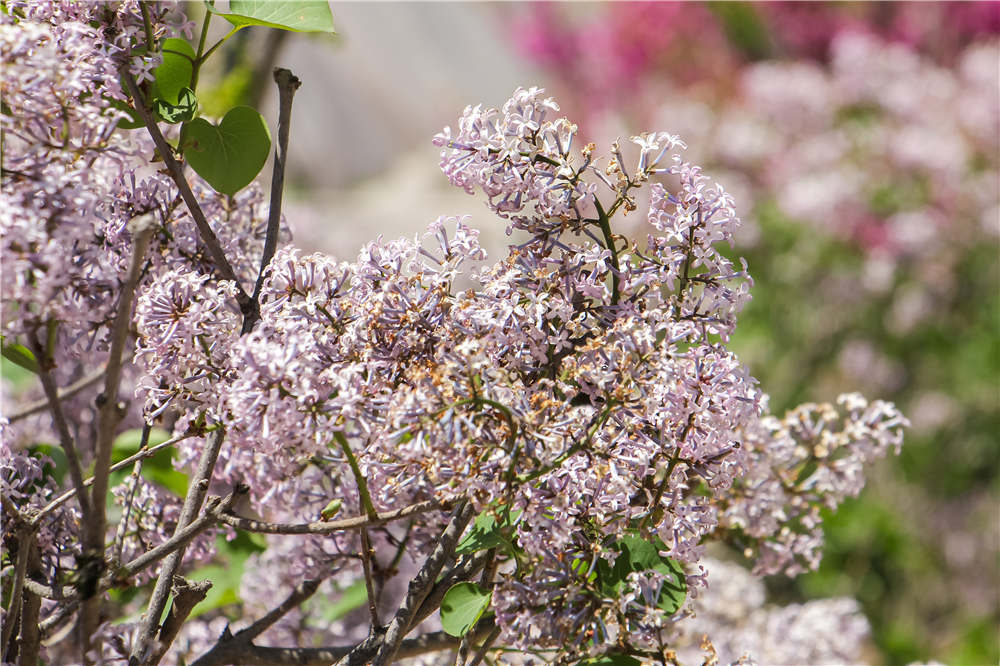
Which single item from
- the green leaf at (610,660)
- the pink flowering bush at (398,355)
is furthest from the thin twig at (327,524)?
the green leaf at (610,660)

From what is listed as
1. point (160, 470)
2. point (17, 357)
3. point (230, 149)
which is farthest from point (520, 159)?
point (160, 470)

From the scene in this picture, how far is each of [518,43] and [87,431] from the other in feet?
16.4

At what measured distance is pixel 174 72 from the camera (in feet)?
1.92

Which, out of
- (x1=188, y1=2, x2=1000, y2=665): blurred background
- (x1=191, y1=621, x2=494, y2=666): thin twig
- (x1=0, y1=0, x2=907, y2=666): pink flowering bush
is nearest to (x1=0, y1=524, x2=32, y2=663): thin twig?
(x1=0, y1=0, x2=907, y2=666): pink flowering bush

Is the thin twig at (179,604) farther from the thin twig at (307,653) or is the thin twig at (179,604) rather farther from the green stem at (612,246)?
the green stem at (612,246)

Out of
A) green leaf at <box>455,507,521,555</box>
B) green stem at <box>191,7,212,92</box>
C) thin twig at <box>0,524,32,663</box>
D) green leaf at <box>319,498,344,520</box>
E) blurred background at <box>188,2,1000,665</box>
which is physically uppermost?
blurred background at <box>188,2,1000,665</box>

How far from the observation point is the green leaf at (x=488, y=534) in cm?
51

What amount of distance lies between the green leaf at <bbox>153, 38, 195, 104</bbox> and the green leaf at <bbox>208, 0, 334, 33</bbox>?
0.13 ft

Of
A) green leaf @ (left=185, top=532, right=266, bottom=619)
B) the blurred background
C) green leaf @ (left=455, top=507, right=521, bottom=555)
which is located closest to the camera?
green leaf @ (left=455, top=507, right=521, bottom=555)

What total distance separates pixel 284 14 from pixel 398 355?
0.21 metres

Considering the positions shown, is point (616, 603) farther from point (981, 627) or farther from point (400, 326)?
point (981, 627)

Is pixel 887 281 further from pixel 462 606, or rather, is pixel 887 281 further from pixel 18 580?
pixel 18 580

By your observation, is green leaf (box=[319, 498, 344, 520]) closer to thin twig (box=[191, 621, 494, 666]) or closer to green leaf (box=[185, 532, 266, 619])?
thin twig (box=[191, 621, 494, 666])

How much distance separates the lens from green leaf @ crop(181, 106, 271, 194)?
58cm
